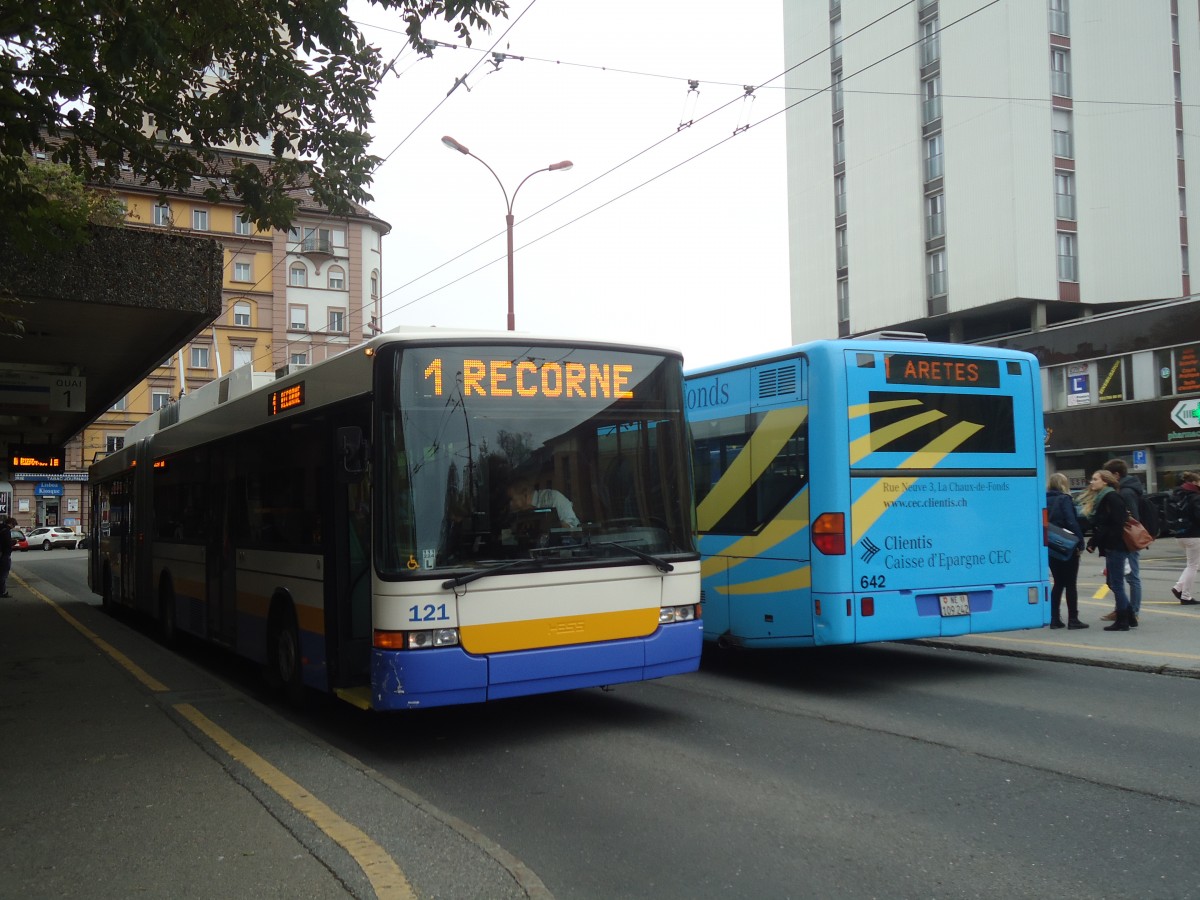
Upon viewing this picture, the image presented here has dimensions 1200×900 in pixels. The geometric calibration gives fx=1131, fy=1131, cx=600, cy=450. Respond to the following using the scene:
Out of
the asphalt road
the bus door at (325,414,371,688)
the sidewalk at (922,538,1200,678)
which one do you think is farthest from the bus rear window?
the bus door at (325,414,371,688)

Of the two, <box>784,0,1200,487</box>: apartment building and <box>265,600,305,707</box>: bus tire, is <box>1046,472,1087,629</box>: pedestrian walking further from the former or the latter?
<box>784,0,1200,487</box>: apartment building

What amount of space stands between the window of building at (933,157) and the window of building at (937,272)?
309 cm

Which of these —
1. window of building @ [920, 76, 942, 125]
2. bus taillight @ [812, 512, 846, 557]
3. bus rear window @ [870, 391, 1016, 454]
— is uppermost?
window of building @ [920, 76, 942, 125]

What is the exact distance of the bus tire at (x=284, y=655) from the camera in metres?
8.53

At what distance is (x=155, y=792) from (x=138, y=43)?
4.18 meters

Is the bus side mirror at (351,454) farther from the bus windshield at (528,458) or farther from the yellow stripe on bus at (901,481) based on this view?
the yellow stripe on bus at (901,481)

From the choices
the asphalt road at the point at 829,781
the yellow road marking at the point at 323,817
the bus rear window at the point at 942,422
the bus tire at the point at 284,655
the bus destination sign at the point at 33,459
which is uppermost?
the bus destination sign at the point at 33,459

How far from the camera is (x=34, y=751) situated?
7.18 metres

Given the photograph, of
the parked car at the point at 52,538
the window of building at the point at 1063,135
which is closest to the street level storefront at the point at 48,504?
the parked car at the point at 52,538

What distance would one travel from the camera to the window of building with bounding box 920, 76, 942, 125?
44406 mm

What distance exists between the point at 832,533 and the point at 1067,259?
1508 inches

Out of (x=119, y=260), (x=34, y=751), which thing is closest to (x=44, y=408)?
(x=119, y=260)

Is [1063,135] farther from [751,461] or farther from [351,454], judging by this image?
[351,454]

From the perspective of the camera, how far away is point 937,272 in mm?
45438
